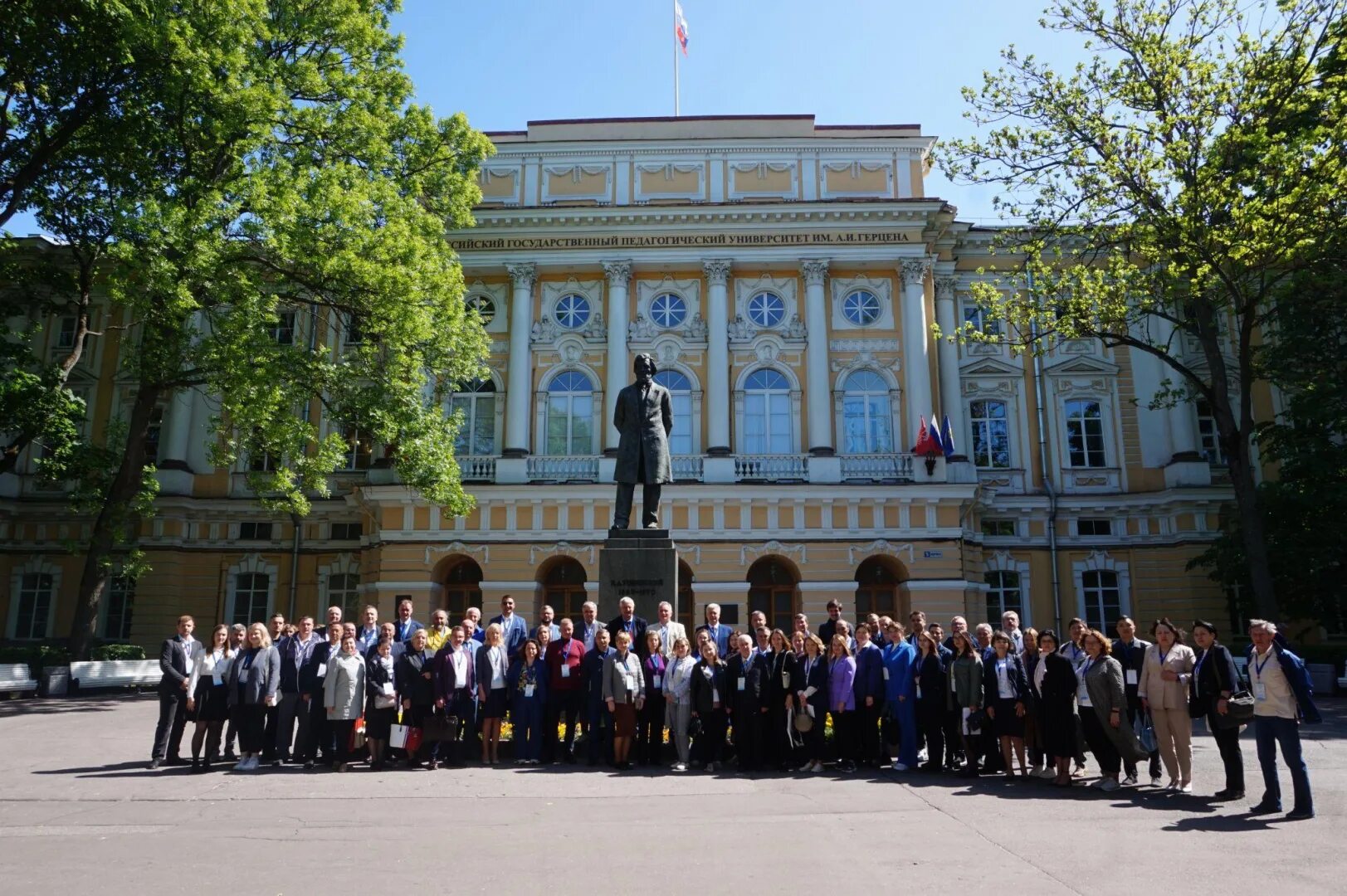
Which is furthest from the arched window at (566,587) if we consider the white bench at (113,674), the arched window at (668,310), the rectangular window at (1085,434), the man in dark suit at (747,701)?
the man in dark suit at (747,701)

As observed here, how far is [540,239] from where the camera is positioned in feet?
100

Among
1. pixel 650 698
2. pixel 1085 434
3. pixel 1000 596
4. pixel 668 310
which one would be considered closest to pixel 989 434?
pixel 1085 434

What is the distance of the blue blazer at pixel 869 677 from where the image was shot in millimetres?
11578

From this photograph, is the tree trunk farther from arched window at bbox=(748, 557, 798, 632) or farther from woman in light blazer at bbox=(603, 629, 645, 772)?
arched window at bbox=(748, 557, 798, 632)

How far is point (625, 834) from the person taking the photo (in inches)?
308

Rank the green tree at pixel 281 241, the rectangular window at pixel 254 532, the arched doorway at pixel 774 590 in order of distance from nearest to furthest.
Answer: the green tree at pixel 281 241 < the arched doorway at pixel 774 590 < the rectangular window at pixel 254 532

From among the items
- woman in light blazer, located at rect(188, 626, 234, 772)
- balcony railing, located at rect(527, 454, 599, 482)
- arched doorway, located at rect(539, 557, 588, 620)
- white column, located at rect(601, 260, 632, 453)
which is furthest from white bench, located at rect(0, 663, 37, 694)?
white column, located at rect(601, 260, 632, 453)

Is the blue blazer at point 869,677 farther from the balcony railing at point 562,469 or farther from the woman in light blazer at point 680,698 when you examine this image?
the balcony railing at point 562,469

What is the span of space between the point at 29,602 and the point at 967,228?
32858 mm

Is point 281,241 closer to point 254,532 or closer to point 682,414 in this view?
point 682,414

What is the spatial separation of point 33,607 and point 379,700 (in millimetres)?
25080

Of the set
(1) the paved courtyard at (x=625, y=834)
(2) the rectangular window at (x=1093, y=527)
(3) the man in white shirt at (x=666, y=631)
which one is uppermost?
(2) the rectangular window at (x=1093, y=527)

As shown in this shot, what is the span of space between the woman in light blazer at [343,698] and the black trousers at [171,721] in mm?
1881

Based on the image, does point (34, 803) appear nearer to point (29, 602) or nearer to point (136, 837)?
point (136, 837)
